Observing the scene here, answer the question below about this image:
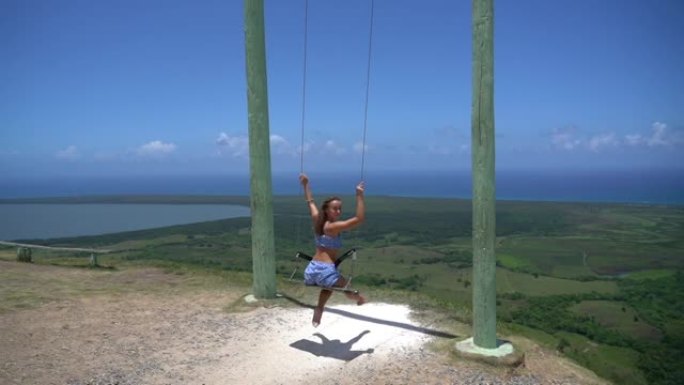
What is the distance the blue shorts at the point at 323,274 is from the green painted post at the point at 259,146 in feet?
9.79

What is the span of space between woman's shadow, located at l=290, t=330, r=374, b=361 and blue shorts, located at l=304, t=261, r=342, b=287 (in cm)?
106

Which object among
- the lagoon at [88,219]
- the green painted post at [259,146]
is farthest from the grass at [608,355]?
the lagoon at [88,219]

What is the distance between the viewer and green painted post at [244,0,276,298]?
921cm

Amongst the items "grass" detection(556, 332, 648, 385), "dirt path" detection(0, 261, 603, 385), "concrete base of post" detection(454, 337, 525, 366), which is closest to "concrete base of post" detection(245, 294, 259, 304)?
"dirt path" detection(0, 261, 603, 385)

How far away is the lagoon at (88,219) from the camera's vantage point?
3799 inches

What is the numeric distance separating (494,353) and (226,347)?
392 centimetres

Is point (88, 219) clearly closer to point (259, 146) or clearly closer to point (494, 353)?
point (259, 146)

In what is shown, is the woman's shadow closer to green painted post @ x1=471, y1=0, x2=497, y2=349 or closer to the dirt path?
the dirt path

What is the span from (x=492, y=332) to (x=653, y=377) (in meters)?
32.3

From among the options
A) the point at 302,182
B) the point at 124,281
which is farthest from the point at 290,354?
the point at 124,281

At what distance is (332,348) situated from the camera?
7.15 meters

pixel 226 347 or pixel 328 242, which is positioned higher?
pixel 328 242

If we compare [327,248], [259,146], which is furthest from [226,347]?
[259,146]

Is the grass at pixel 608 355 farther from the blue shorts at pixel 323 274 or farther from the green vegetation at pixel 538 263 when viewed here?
the blue shorts at pixel 323 274
